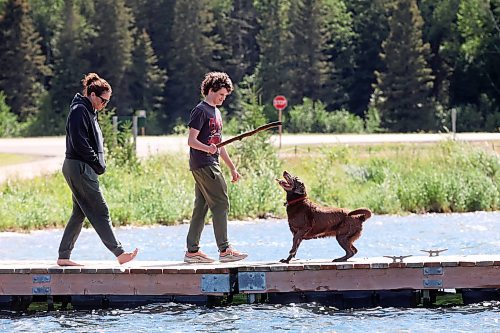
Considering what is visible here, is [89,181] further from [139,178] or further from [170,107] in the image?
[170,107]

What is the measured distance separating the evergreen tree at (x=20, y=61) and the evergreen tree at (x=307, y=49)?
12832 mm

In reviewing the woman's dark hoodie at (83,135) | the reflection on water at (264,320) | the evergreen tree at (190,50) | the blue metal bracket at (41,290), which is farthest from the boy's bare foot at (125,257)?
the evergreen tree at (190,50)

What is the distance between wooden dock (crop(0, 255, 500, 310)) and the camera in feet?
41.6

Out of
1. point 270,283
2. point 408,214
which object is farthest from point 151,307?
point 408,214

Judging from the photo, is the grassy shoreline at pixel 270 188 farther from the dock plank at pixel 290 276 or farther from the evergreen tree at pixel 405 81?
the evergreen tree at pixel 405 81

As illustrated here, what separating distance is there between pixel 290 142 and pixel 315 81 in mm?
27856

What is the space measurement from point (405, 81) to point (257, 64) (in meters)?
13.5

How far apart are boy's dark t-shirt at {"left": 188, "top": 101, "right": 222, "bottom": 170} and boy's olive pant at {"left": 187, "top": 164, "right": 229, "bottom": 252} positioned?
0.07 m

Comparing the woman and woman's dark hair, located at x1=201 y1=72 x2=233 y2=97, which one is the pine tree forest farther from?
the woman

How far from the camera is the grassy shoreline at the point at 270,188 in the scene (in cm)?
2303

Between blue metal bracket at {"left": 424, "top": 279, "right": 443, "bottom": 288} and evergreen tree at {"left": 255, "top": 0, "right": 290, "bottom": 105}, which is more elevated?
evergreen tree at {"left": 255, "top": 0, "right": 290, "bottom": 105}

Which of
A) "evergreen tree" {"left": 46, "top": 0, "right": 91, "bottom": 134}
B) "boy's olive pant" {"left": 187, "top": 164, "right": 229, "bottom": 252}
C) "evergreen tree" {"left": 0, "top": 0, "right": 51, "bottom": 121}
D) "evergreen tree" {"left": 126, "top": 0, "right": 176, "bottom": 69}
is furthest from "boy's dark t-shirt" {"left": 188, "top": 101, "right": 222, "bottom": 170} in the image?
"evergreen tree" {"left": 126, "top": 0, "right": 176, "bottom": 69}

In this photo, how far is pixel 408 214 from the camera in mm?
24391

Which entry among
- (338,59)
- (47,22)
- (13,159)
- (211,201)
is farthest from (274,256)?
(47,22)
